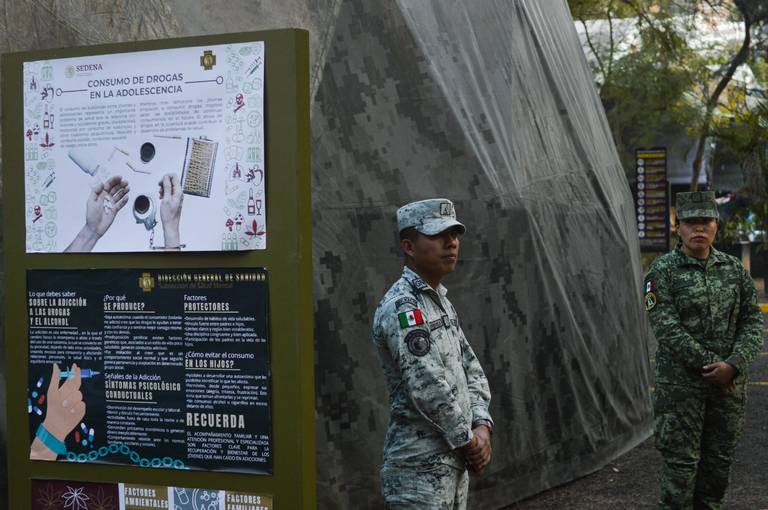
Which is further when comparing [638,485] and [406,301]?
[638,485]

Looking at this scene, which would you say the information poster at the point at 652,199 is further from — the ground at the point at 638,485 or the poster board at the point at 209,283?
the poster board at the point at 209,283

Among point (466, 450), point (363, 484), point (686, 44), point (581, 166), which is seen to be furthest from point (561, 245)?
point (686, 44)

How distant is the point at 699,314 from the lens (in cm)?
Result: 598

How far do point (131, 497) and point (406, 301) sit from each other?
4.22 ft

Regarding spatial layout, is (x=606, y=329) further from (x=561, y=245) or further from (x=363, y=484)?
(x=363, y=484)

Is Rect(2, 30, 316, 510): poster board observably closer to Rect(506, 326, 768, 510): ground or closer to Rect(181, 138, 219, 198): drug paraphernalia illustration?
Rect(181, 138, 219, 198): drug paraphernalia illustration

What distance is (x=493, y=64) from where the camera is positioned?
731 centimetres

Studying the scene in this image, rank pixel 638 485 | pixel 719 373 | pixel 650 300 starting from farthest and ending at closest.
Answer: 1. pixel 638 485
2. pixel 650 300
3. pixel 719 373

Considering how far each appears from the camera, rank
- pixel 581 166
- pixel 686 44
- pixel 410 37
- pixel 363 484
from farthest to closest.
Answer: pixel 686 44
pixel 581 166
pixel 410 37
pixel 363 484

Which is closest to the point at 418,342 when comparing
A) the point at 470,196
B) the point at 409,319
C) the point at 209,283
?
the point at 409,319

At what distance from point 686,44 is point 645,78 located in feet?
4.45

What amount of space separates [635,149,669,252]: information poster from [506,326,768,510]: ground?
28.9 ft

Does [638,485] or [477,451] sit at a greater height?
[477,451]

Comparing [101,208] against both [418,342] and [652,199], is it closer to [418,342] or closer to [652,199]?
[418,342]
